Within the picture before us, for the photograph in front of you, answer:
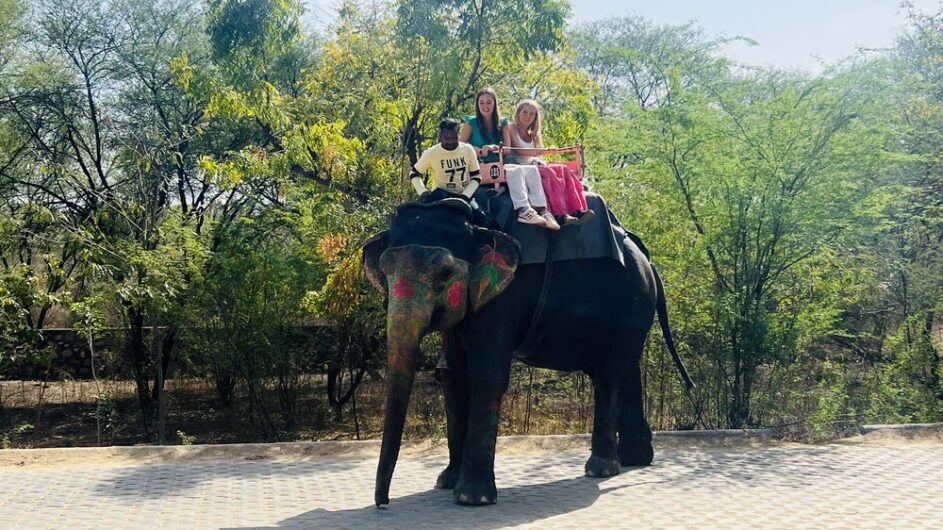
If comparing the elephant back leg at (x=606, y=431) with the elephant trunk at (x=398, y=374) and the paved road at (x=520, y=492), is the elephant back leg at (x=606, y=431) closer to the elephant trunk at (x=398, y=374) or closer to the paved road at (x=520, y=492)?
the paved road at (x=520, y=492)

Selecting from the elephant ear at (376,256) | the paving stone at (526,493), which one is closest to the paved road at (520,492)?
the paving stone at (526,493)

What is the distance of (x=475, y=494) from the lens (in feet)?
25.0

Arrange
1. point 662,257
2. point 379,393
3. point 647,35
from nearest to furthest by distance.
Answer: point 662,257 → point 379,393 → point 647,35

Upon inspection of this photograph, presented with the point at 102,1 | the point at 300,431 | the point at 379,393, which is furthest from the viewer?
the point at 102,1

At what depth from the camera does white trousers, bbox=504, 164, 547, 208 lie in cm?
832

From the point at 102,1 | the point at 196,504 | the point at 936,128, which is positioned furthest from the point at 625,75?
the point at 196,504

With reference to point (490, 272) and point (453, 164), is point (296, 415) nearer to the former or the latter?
point (453, 164)

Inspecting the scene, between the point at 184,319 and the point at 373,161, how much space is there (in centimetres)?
381

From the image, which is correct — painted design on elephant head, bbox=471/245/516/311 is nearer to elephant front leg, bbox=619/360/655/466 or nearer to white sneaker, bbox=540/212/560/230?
white sneaker, bbox=540/212/560/230

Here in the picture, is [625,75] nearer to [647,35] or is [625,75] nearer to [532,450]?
[647,35]

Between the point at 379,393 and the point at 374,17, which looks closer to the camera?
the point at 374,17

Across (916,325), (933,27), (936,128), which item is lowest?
(916,325)

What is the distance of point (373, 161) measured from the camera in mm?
14258

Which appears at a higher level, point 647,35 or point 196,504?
point 647,35
